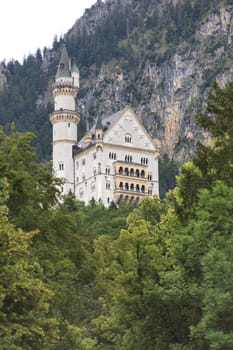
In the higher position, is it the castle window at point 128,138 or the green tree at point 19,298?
the castle window at point 128,138

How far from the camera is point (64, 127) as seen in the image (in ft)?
574

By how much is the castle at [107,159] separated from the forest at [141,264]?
111302mm

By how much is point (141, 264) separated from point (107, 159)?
401 feet

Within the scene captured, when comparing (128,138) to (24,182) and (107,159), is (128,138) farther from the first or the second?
(24,182)

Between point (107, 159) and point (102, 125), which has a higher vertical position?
point (102, 125)

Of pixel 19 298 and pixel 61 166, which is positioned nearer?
pixel 19 298

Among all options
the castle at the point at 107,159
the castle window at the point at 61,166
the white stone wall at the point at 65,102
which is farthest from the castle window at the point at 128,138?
the white stone wall at the point at 65,102

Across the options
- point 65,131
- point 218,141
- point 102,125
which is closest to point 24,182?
point 218,141

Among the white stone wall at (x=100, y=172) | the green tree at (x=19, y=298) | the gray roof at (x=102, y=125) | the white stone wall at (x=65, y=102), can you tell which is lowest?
the green tree at (x=19, y=298)

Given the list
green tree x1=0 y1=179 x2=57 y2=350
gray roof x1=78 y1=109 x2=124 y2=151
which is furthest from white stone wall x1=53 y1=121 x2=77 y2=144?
green tree x1=0 y1=179 x2=57 y2=350

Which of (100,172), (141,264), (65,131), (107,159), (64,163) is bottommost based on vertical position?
(141,264)

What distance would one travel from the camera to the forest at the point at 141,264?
119 feet

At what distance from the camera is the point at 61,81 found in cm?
18075

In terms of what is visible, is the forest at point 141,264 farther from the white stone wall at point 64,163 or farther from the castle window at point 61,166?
the castle window at point 61,166
